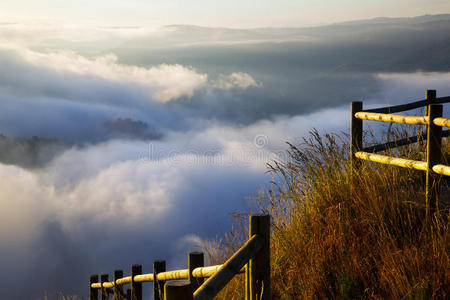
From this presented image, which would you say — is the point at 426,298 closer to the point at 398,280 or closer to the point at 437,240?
the point at 398,280

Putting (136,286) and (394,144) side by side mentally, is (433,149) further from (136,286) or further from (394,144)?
(136,286)

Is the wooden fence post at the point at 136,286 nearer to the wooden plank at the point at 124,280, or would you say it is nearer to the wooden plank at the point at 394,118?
the wooden plank at the point at 124,280

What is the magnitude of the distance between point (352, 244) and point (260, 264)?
119 centimetres

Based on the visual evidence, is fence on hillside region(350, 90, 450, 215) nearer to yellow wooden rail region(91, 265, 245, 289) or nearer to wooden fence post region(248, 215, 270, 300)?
wooden fence post region(248, 215, 270, 300)

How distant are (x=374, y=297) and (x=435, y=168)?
2028 mm

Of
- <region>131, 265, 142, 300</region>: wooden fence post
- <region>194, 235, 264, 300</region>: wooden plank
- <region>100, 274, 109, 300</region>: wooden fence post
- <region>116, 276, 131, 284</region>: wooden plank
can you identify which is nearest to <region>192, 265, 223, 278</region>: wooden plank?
<region>194, 235, 264, 300</region>: wooden plank

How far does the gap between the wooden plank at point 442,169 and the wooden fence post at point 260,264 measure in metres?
2.39

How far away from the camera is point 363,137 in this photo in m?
7.13

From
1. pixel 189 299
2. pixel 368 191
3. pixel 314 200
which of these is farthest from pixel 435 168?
pixel 189 299

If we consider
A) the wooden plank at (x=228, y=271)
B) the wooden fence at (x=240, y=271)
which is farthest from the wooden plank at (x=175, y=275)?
the wooden plank at (x=228, y=271)

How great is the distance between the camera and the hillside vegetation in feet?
12.6

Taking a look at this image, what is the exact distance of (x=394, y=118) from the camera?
20.4 ft

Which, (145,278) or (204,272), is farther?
(145,278)

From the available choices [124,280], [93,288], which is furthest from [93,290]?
[124,280]
